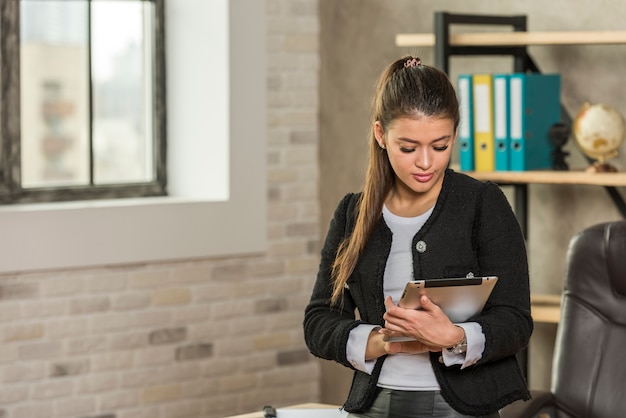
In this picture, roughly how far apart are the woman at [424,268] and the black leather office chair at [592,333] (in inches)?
35.7

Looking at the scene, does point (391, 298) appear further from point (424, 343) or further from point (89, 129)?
point (89, 129)

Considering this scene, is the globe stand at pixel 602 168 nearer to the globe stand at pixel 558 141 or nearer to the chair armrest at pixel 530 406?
the globe stand at pixel 558 141

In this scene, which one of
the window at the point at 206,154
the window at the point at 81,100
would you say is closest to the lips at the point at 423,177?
the window at the point at 206,154

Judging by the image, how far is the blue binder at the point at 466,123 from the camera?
337cm

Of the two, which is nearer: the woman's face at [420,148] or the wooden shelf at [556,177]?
the woman's face at [420,148]

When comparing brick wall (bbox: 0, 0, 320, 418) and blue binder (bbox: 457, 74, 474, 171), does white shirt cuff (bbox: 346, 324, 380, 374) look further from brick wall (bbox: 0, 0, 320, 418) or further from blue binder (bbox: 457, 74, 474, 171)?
brick wall (bbox: 0, 0, 320, 418)

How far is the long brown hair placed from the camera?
1967 mm

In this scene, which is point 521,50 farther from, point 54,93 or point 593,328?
point 54,93

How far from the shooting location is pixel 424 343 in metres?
1.91

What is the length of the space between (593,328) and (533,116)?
29.9 inches

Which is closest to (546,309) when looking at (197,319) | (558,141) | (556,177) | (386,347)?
(556,177)

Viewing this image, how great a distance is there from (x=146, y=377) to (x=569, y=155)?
167 cm

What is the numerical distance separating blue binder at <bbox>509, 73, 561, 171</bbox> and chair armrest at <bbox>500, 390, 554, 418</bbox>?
798 millimetres

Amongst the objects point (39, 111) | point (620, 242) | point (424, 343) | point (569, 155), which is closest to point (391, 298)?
point (424, 343)
